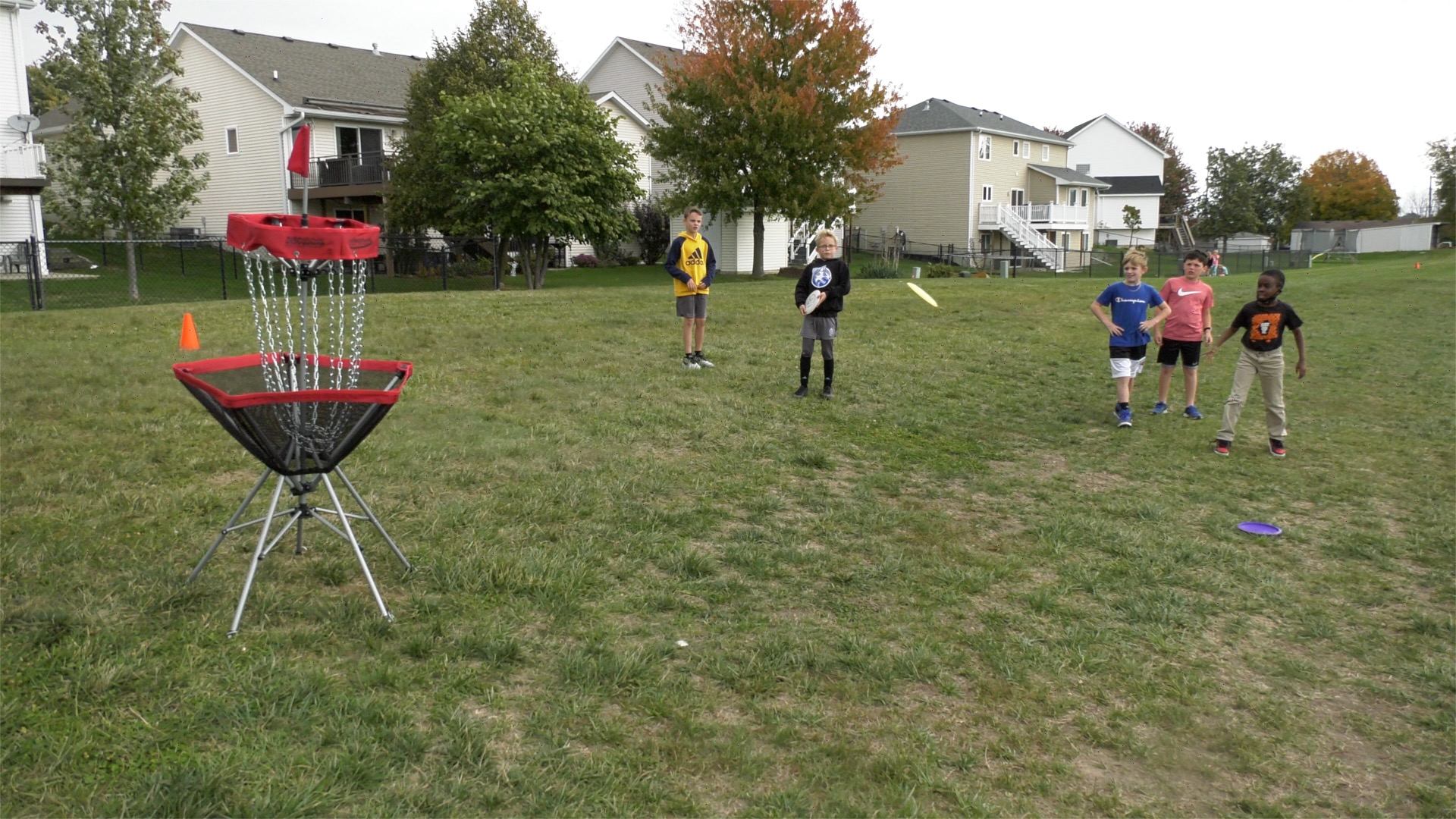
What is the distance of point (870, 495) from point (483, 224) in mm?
20525

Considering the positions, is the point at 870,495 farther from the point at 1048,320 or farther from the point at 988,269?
the point at 988,269

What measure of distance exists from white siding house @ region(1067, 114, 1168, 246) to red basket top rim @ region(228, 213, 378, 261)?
2551 inches

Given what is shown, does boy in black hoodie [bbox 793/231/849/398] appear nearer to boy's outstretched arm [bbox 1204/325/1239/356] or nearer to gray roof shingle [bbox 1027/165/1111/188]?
boy's outstretched arm [bbox 1204/325/1239/356]

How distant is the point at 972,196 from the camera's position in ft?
154

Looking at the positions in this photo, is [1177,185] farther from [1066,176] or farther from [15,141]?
[15,141]

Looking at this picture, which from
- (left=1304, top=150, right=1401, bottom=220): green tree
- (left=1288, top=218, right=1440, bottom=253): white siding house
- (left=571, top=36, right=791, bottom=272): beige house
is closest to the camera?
(left=571, top=36, right=791, bottom=272): beige house

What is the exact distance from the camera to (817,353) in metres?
12.4

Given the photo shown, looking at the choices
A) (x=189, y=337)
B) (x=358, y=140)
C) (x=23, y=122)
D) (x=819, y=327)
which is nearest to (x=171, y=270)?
(x=23, y=122)

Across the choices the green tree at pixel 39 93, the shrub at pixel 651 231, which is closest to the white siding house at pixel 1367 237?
the shrub at pixel 651 231

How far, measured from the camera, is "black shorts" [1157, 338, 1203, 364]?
944 centimetres

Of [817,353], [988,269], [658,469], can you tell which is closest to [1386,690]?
[658,469]

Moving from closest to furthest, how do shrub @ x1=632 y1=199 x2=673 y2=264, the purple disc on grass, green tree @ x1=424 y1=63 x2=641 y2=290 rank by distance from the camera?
1. the purple disc on grass
2. green tree @ x1=424 y1=63 x2=641 y2=290
3. shrub @ x1=632 y1=199 x2=673 y2=264

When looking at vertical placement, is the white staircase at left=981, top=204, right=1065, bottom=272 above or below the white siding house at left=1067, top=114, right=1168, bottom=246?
below

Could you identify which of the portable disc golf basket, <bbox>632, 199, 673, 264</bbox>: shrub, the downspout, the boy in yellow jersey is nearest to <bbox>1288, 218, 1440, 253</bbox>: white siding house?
<bbox>632, 199, 673, 264</bbox>: shrub
